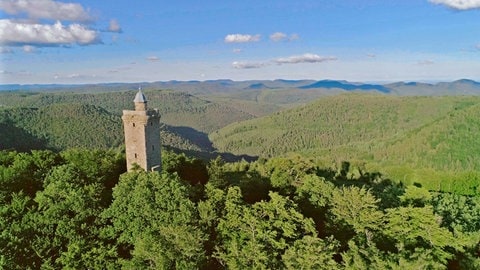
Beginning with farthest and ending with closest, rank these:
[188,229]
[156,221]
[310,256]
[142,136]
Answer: [142,136] < [156,221] < [188,229] < [310,256]

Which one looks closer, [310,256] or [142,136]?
[310,256]

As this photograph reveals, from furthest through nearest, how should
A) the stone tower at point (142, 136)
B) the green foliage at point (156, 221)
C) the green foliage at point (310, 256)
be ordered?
1. the stone tower at point (142, 136)
2. the green foliage at point (156, 221)
3. the green foliage at point (310, 256)

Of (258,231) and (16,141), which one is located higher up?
(258,231)

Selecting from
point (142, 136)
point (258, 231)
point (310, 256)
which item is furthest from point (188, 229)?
point (142, 136)

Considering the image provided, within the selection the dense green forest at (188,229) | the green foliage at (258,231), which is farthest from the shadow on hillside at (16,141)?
the green foliage at (258,231)

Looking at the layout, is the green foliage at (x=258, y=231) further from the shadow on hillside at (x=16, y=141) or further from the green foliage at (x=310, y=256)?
the shadow on hillside at (x=16, y=141)

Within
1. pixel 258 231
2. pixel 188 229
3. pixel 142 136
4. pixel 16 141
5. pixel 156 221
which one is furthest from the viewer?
pixel 16 141

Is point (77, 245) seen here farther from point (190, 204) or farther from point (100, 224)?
point (190, 204)

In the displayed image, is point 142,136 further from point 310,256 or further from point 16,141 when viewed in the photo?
point 16,141
